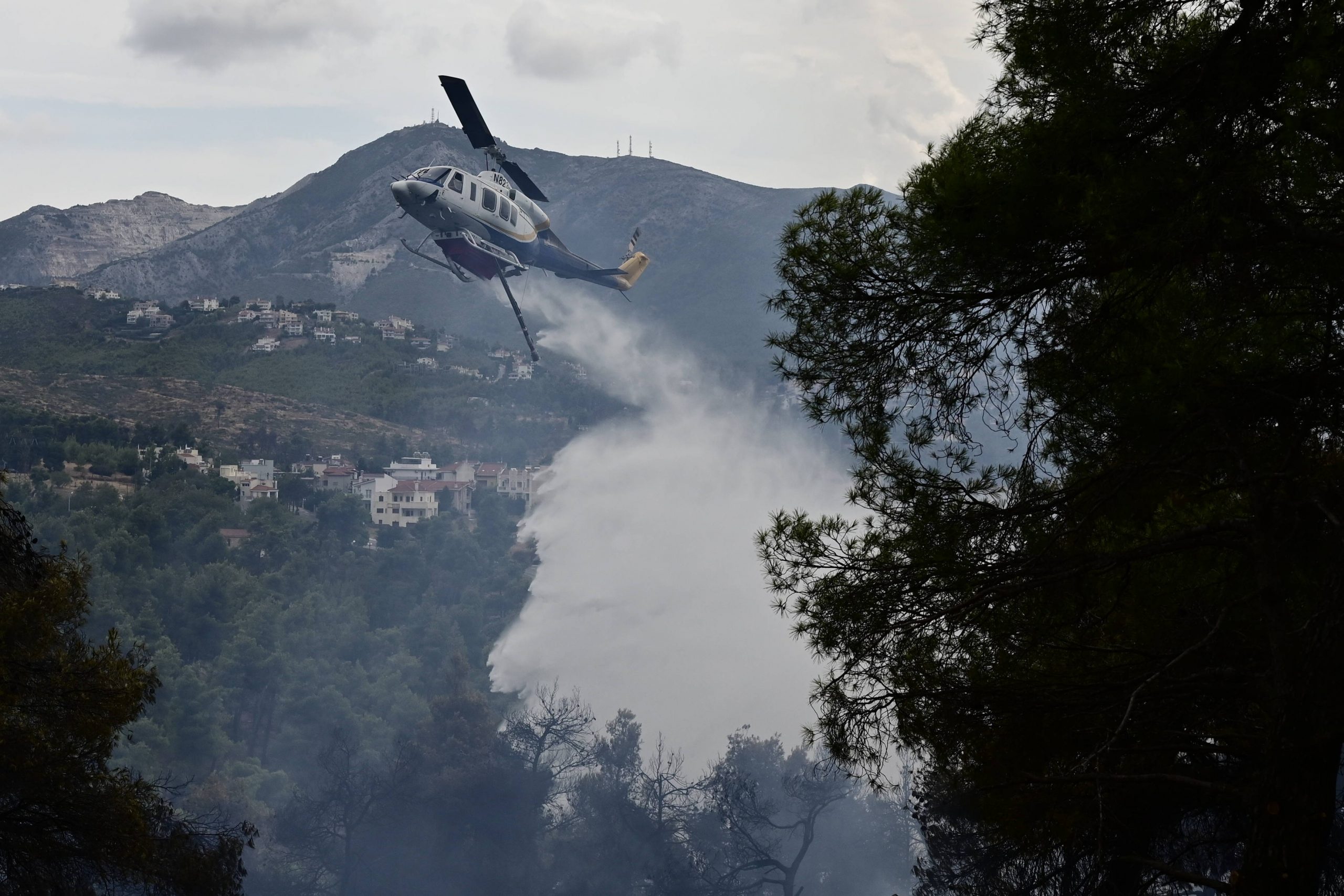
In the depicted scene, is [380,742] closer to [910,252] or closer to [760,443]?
[910,252]

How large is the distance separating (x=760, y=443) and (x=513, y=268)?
178 ft

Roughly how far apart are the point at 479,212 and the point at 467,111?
95.7 inches

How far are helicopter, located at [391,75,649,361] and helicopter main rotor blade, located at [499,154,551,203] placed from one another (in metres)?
0.03

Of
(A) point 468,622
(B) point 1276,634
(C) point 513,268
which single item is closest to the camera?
(B) point 1276,634

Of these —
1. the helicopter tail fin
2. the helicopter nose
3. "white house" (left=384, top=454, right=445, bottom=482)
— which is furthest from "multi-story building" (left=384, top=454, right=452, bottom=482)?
the helicopter nose

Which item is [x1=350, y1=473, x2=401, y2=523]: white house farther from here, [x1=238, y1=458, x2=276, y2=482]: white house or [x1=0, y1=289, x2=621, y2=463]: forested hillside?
[x1=0, y1=289, x2=621, y2=463]: forested hillside

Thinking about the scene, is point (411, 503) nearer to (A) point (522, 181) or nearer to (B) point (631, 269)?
(B) point (631, 269)

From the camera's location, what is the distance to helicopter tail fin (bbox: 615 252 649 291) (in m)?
37.4

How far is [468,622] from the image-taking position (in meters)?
58.4

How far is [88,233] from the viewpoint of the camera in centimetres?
16600

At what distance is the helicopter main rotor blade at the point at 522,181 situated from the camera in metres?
31.8

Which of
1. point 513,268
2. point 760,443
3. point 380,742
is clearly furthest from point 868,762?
point 760,443

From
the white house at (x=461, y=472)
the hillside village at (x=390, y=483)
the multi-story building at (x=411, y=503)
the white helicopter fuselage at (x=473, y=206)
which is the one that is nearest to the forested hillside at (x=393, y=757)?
the hillside village at (x=390, y=483)

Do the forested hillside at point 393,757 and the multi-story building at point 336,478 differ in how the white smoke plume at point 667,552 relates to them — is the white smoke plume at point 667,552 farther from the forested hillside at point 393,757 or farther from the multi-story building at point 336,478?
the multi-story building at point 336,478
